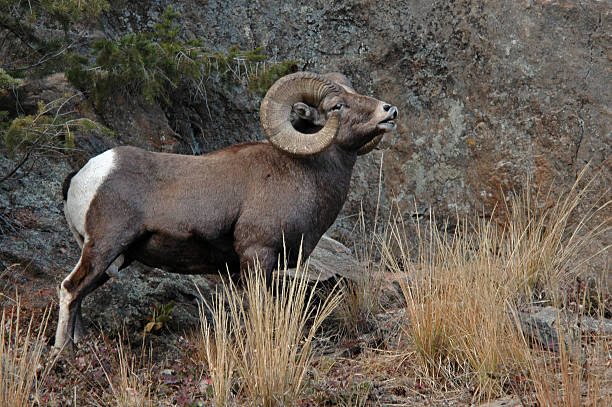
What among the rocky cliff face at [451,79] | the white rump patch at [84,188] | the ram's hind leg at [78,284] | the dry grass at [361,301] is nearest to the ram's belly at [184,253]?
the ram's hind leg at [78,284]

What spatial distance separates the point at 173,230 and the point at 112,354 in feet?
3.63

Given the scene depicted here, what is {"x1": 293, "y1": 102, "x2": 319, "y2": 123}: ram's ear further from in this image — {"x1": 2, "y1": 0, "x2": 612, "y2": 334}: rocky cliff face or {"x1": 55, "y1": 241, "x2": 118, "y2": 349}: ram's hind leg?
{"x1": 2, "y1": 0, "x2": 612, "y2": 334}: rocky cliff face

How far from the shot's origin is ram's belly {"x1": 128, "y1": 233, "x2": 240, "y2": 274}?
245 inches

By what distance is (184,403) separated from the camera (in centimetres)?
529

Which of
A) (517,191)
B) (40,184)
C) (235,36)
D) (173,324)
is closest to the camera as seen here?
(173,324)

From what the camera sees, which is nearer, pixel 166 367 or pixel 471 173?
pixel 166 367

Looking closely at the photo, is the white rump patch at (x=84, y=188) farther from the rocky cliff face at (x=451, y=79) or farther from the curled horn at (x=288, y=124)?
the rocky cliff face at (x=451, y=79)

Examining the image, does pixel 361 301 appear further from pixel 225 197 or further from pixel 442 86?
pixel 442 86

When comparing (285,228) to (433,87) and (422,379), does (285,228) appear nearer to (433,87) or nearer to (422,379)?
(422,379)

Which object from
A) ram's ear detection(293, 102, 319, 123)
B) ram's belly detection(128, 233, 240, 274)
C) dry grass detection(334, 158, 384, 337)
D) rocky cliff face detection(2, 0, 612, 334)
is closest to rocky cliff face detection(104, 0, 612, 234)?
rocky cliff face detection(2, 0, 612, 334)

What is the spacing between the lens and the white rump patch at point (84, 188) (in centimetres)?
615

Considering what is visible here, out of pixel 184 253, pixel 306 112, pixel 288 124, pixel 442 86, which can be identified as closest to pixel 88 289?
pixel 184 253

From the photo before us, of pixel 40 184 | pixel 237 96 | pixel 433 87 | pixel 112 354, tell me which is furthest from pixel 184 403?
pixel 433 87

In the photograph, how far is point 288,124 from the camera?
257 inches
